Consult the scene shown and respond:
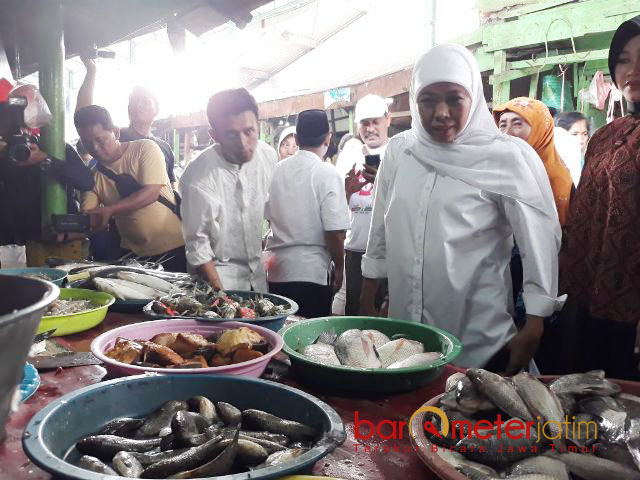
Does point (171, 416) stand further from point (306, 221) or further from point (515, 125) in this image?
point (515, 125)

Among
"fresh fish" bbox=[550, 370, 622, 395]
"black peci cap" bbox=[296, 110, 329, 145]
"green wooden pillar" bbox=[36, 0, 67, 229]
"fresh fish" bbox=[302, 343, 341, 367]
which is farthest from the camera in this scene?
"black peci cap" bbox=[296, 110, 329, 145]

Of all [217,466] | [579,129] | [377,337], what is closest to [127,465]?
[217,466]

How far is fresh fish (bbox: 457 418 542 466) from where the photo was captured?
1087 mm

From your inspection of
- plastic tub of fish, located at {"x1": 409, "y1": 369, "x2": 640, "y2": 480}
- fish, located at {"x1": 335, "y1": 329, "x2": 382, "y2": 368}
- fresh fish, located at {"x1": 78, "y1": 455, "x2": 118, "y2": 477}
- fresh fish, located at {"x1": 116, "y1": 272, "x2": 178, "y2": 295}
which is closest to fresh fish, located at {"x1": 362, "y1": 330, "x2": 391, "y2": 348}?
fish, located at {"x1": 335, "y1": 329, "x2": 382, "y2": 368}

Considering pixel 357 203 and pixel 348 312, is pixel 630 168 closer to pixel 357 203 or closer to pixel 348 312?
pixel 357 203

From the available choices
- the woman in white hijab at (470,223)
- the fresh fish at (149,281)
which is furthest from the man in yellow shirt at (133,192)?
the woman in white hijab at (470,223)

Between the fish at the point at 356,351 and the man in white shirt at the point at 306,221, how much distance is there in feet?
6.84

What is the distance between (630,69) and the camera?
7.91 ft

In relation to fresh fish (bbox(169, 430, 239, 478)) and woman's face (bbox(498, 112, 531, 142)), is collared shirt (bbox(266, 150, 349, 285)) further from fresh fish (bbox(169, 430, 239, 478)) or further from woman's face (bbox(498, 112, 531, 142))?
fresh fish (bbox(169, 430, 239, 478))

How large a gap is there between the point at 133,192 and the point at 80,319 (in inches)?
82.8

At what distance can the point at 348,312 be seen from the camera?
507 cm

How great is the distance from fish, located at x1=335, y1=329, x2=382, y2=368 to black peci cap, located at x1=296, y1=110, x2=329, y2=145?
2.44 meters

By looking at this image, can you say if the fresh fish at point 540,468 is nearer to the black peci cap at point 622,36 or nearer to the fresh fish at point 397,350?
the fresh fish at point 397,350

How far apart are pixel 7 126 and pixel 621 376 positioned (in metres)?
3.84
